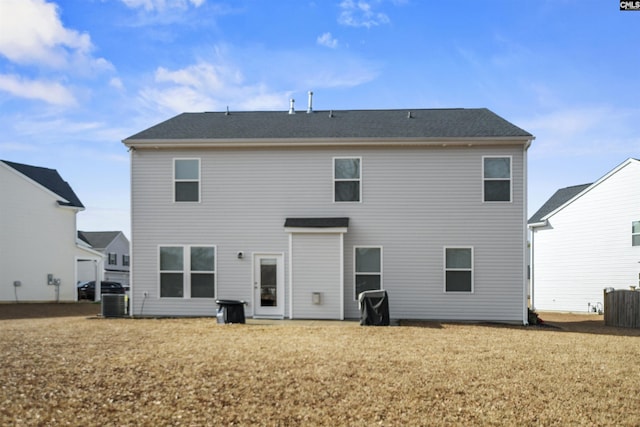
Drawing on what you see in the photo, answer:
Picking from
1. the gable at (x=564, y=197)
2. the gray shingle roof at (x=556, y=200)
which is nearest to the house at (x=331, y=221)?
the gable at (x=564, y=197)

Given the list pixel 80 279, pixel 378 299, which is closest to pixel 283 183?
pixel 378 299

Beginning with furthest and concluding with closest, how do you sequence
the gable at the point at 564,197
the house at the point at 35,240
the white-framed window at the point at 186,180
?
1. the house at the point at 35,240
2. the gable at the point at 564,197
3. the white-framed window at the point at 186,180

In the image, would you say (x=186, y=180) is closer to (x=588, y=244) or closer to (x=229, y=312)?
(x=229, y=312)

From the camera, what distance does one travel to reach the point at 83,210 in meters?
28.9

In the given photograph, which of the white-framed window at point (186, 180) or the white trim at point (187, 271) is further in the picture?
the white-framed window at point (186, 180)

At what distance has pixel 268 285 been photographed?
17547 mm

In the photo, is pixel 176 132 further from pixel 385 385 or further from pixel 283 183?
pixel 385 385

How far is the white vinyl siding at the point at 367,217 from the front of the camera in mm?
17219

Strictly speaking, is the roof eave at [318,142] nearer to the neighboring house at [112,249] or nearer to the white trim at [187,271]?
the white trim at [187,271]

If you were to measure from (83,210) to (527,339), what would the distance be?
23226mm

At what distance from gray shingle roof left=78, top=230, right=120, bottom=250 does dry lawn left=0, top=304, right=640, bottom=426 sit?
42.5 m

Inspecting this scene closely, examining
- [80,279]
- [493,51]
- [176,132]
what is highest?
[493,51]

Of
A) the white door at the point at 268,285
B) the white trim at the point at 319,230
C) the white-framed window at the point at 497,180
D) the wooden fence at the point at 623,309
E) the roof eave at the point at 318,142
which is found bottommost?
the wooden fence at the point at 623,309

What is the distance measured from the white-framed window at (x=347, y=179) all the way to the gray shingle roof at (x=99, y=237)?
40.9 metres
